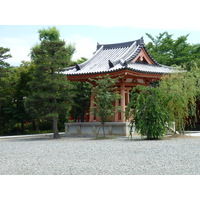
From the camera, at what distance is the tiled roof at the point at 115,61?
15409 millimetres

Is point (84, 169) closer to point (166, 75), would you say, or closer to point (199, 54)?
point (166, 75)

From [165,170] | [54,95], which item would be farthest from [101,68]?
[165,170]

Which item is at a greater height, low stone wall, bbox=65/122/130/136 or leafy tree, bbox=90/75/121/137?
leafy tree, bbox=90/75/121/137

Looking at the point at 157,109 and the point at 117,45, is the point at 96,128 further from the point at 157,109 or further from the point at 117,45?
the point at 117,45

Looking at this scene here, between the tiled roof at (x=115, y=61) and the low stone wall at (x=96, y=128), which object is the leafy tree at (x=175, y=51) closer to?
the tiled roof at (x=115, y=61)

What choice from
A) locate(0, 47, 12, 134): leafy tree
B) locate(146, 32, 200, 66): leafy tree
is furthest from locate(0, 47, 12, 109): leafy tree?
locate(146, 32, 200, 66): leafy tree

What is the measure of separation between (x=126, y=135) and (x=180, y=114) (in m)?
2.71

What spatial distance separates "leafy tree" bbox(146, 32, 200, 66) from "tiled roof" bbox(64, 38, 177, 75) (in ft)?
28.6

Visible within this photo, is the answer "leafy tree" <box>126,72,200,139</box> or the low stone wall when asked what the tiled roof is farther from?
the low stone wall

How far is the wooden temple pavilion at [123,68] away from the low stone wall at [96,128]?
1.76ft

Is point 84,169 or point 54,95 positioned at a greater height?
point 54,95

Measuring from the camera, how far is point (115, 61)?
15.7 metres

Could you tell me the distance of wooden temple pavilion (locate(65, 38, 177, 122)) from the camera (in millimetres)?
15008

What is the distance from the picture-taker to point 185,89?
47.4 ft
